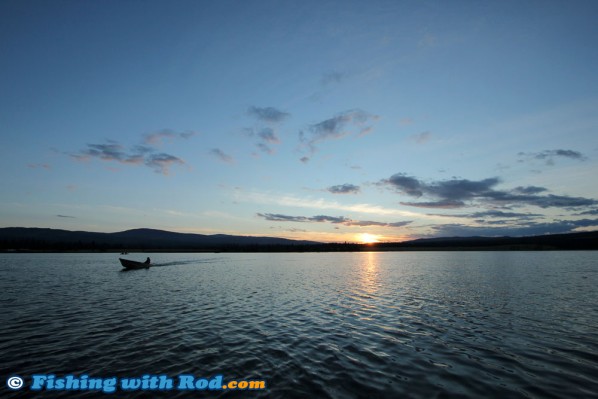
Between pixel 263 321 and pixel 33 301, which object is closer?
pixel 263 321

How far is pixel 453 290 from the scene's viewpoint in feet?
154

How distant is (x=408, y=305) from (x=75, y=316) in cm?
3397

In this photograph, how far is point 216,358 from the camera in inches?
684

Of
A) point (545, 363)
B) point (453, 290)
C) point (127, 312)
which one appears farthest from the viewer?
point (453, 290)

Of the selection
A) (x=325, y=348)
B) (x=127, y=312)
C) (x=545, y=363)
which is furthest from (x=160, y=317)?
(x=545, y=363)

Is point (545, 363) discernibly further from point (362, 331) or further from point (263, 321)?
point (263, 321)

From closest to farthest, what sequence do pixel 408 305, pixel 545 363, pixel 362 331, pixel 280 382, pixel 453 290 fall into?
pixel 280 382 → pixel 545 363 → pixel 362 331 → pixel 408 305 → pixel 453 290

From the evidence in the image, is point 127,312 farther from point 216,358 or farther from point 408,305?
point 408,305
